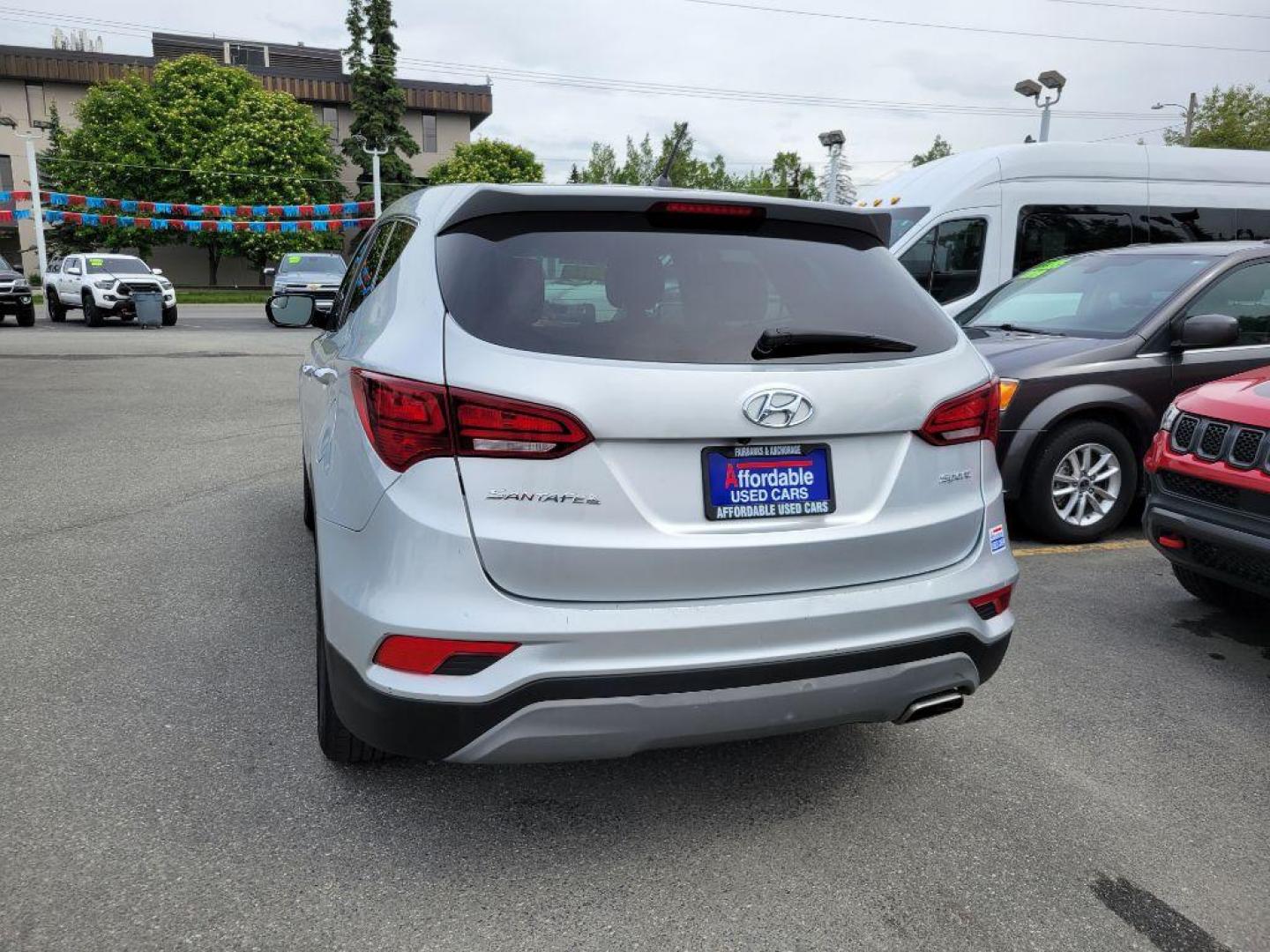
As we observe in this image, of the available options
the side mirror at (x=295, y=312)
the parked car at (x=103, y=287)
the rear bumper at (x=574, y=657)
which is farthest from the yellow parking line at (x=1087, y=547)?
the parked car at (x=103, y=287)

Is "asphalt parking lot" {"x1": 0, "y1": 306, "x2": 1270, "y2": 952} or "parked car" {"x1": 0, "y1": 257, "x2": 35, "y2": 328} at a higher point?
"parked car" {"x1": 0, "y1": 257, "x2": 35, "y2": 328}

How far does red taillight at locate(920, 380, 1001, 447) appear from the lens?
8.41 feet

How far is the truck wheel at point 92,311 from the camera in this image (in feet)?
73.1

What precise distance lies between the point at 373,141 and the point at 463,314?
55.3 m

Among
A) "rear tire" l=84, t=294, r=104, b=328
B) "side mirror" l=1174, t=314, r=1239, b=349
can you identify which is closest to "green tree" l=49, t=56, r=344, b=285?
"rear tire" l=84, t=294, r=104, b=328

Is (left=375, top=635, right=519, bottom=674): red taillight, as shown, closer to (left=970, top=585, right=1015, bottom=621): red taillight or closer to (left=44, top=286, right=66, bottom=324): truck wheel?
(left=970, top=585, right=1015, bottom=621): red taillight

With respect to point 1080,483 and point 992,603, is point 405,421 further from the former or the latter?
point 1080,483

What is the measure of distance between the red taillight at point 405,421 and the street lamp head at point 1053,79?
63.0 feet

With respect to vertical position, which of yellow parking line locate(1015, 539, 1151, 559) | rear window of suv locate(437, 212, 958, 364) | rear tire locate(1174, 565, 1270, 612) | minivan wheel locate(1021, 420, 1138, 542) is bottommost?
yellow parking line locate(1015, 539, 1151, 559)

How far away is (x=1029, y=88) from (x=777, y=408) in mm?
19795

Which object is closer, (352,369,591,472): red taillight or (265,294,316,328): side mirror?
(352,369,591,472): red taillight

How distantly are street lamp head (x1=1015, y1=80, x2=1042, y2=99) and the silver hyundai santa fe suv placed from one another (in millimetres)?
19100

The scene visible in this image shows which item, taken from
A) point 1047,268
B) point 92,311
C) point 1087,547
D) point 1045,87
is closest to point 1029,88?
point 1045,87

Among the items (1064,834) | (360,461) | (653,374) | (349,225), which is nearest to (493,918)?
(360,461)
